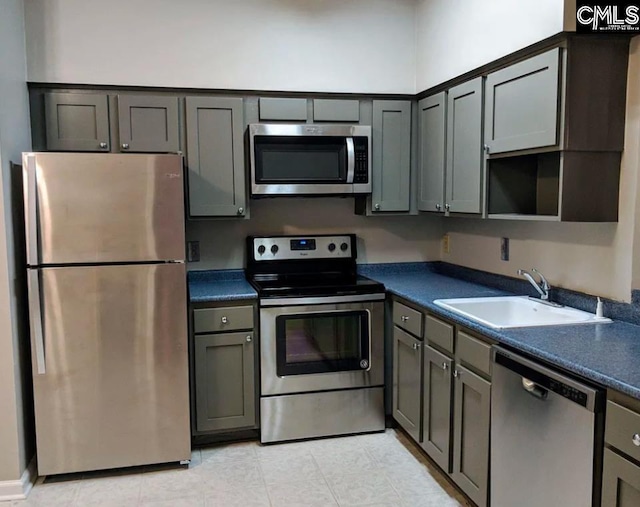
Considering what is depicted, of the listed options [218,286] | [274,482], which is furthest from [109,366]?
[274,482]

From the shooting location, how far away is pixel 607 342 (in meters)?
2.00

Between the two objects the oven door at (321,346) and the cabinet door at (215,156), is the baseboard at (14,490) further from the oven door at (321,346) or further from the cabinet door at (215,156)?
the cabinet door at (215,156)

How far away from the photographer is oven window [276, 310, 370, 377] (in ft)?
10.4

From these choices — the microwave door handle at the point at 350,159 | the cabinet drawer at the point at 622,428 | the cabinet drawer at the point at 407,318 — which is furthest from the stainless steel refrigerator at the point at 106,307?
the cabinet drawer at the point at 622,428

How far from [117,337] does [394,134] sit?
2093 millimetres

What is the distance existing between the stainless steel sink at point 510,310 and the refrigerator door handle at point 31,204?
1.97 m

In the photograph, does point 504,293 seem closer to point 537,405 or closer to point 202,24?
point 537,405

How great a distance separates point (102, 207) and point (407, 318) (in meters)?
1.70

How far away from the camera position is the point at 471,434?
2.41 m

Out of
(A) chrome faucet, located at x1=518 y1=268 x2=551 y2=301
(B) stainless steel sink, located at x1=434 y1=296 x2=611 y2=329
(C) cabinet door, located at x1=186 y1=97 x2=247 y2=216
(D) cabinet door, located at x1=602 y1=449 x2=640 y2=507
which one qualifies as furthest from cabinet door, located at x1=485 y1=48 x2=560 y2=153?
(C) cabinet door, located at x1=186 y1=97 x2=247 y2=216

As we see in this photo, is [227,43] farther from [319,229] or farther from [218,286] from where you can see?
[218,286]

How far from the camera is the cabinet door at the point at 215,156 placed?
3297 millimetres

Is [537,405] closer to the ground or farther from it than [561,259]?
closer to the ground

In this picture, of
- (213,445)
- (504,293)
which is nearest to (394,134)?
(504,293)
